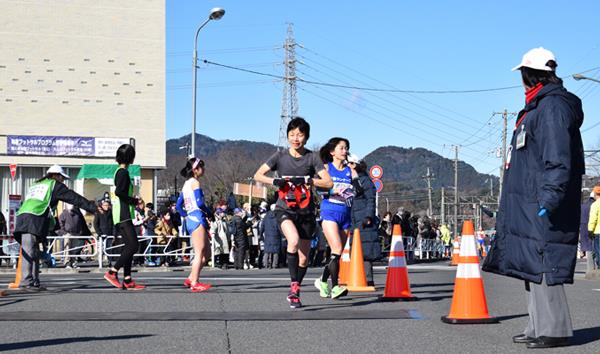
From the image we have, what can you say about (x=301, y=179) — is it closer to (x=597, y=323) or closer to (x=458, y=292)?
(x=458, y=292)

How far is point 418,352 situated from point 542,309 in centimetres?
96

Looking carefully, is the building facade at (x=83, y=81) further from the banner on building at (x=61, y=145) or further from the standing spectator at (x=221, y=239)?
the standing spectator at (x=221, y=239)

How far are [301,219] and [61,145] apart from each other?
1280 inches

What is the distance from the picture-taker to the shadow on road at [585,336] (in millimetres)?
7141

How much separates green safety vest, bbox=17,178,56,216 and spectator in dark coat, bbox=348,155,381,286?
3.90 meters

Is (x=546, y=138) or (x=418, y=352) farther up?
(x=546, y=138)

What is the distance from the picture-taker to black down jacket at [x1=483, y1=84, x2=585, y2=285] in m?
6.59

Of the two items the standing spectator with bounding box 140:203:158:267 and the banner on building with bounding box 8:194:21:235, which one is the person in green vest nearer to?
the standing spectator with bounding box 140:203:158:267

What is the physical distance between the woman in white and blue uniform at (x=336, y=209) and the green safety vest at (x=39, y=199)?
143 inches

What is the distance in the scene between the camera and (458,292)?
27.5 ft

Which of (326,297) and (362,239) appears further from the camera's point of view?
(362,239)

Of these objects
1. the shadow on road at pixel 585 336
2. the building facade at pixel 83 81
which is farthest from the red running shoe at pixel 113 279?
the building facade at pixel 83 81

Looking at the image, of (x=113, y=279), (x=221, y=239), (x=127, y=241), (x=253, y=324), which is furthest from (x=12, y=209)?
(x=253, y=324)

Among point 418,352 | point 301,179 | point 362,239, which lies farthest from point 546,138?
point 362,239
